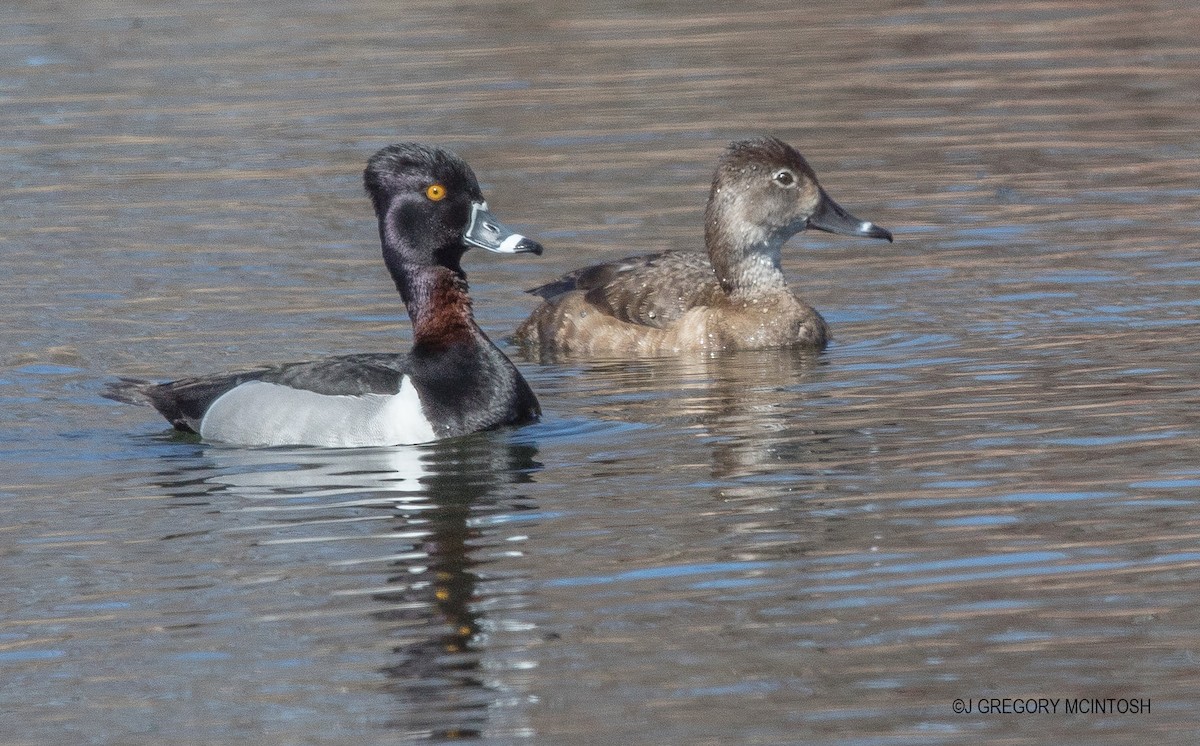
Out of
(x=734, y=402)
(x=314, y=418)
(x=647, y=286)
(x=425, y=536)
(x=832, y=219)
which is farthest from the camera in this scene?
(x=832, y=219)

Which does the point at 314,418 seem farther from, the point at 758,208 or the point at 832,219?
the point at 832,219

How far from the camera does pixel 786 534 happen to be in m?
7.45

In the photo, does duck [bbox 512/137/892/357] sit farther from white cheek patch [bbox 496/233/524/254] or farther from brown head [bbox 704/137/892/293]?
white cheek patch [bbox 496/233/524/254]

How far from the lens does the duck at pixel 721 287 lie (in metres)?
11.6

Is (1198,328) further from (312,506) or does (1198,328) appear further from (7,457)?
(7,457)

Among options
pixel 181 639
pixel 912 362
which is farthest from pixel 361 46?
pixel 181 639

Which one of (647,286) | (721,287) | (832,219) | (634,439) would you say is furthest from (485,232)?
(832,219)

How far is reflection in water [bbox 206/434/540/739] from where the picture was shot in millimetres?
5996

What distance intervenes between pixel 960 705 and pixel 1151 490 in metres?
2.30

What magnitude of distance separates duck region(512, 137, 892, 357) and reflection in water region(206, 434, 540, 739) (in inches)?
91.3

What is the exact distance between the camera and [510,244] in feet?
31.9

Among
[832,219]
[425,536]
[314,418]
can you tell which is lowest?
[425,536]

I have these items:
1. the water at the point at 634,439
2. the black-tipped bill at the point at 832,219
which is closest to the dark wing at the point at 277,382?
the water at the point at 634,439

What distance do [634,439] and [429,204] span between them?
1.63 metres
